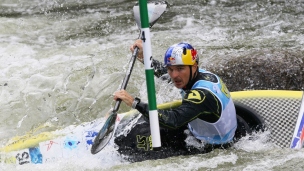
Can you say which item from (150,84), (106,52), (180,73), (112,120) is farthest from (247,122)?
(106,52)

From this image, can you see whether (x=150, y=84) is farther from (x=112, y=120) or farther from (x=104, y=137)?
(x=104, y=137)

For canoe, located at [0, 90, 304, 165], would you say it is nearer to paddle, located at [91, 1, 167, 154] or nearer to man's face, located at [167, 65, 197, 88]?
paddle, located at [91, 1, 167, 154]

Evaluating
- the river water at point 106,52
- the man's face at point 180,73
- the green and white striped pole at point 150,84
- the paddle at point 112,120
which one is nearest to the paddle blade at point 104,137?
the paddle at point 112,120

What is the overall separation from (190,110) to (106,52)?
4215mm

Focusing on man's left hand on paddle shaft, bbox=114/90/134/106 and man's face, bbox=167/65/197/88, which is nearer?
man's left hand on paddle shaft, bbox=114/90/134/106

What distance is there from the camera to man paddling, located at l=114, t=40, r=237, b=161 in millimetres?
3371

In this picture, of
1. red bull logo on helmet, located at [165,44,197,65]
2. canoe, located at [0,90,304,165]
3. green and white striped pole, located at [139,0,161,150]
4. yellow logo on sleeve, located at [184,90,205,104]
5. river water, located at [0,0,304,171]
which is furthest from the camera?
canoe, located at [0,90,304,165]

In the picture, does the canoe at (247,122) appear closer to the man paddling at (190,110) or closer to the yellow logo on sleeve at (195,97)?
the man paddling at (190,110)

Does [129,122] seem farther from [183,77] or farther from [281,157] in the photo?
[281,157]

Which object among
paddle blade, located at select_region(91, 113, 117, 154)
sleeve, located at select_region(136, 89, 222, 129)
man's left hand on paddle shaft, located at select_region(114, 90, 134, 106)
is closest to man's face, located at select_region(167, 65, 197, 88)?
sleeve, located at select_region(136, 89, 222, 129)

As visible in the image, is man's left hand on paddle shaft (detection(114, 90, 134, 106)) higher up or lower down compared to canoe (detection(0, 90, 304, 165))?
higher up

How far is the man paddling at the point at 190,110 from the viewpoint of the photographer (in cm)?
337

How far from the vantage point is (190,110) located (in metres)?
3.38

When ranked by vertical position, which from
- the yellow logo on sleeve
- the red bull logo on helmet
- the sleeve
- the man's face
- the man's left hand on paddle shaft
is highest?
the red bull logo on helmet
